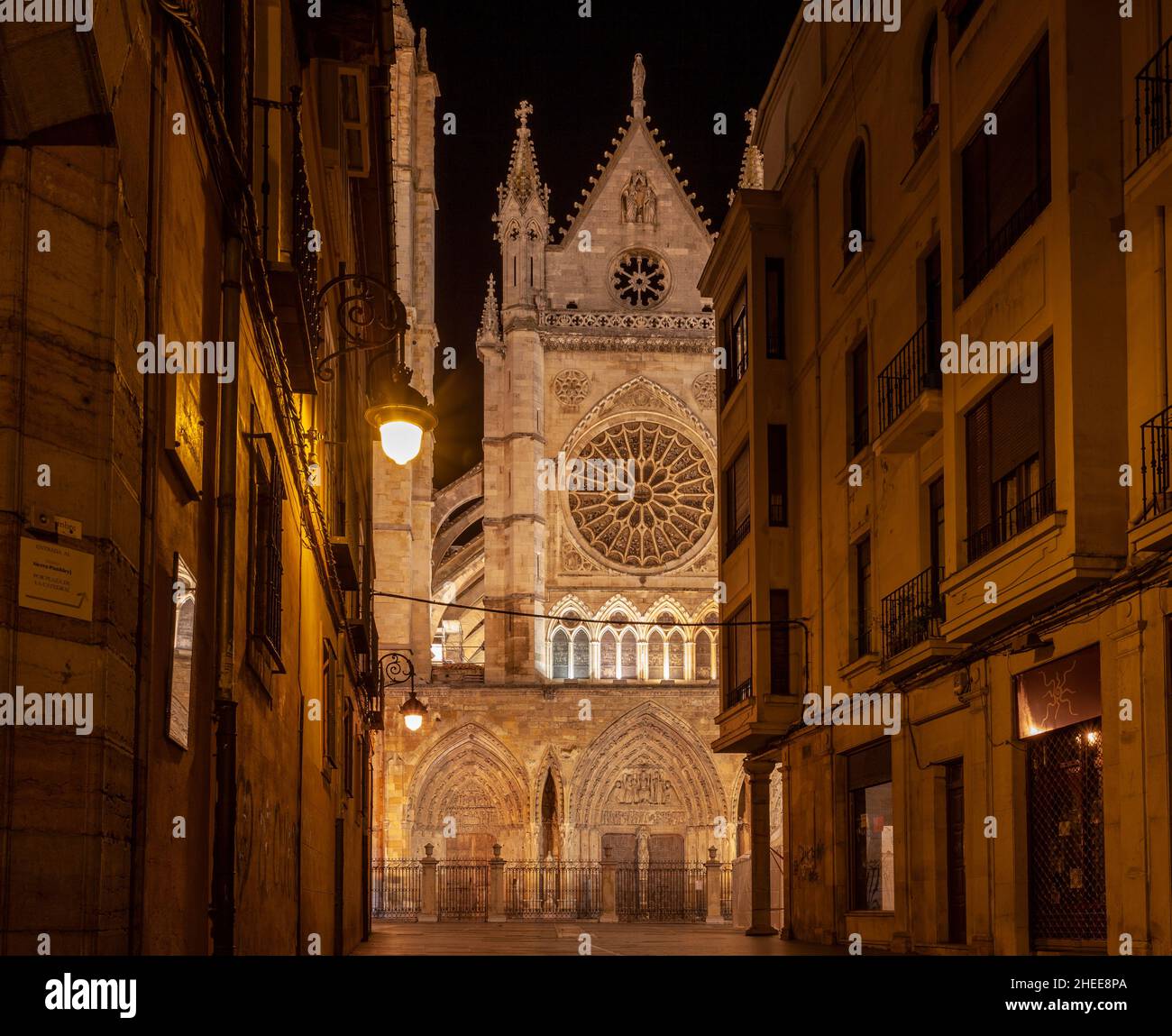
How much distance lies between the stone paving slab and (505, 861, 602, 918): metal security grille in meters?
4.84

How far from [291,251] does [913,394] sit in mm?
8824

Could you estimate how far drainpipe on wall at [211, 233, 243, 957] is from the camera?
6.86m

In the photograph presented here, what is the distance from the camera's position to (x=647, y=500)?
47.0m

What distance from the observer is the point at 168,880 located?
5969 mm

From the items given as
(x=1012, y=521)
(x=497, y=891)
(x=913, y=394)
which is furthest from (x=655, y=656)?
(x=1012, y=521)

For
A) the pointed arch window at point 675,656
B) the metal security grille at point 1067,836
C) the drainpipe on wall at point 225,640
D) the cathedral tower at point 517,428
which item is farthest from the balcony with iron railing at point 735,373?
the pointed arch window at point 675,656

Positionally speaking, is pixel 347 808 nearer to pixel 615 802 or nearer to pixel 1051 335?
pixel 1051 335

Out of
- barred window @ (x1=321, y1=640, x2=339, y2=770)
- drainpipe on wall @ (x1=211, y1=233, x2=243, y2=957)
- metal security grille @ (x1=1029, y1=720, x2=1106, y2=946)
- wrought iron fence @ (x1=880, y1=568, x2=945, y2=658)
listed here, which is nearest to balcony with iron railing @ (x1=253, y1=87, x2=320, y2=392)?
drainpipe on wall @ (x1=211, y1=233, x2=243, y2=957)

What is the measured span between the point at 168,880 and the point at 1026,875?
1026cm

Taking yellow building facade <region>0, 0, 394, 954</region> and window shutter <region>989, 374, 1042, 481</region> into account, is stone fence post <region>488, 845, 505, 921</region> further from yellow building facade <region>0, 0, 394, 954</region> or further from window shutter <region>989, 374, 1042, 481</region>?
yellow building facade <region>0, 0, 394, 954</region>

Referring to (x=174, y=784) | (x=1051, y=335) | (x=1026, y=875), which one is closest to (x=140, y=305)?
(x=174, y=784)

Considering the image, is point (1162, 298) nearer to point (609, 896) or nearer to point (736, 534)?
point (736, 534)

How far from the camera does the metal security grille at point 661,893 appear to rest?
3962cm

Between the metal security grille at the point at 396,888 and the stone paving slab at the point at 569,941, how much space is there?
4.64m
